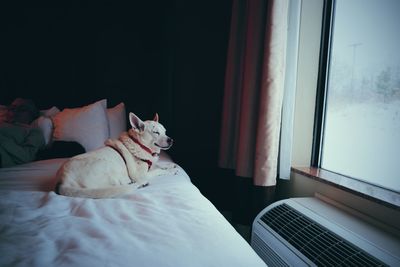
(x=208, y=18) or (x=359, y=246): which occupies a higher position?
(x=208, y=18)

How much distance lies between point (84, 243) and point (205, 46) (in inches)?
79.2

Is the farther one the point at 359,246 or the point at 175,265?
the point at 359,246

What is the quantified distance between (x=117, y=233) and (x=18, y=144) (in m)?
1.46

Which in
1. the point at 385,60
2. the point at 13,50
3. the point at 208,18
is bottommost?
the point at 385,60

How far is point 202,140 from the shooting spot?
7.49 feet

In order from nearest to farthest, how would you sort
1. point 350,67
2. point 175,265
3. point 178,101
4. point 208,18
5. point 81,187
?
point 175,265 → point 81,187 → point 350,67 → point 208,18 → point 178,101

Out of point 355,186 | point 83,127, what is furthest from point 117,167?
point 355,186

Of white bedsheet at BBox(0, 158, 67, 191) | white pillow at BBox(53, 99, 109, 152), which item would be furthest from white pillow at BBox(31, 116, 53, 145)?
white bedsheet at BBox(0, 158, 67, 191)

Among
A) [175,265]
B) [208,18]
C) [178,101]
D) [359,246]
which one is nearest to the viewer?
[175,265]

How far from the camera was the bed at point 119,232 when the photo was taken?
550 millimetres

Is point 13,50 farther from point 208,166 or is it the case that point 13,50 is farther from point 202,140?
point 208,166

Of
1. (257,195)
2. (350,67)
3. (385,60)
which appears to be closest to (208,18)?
(350,67)

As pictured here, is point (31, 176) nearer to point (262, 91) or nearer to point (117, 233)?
point (117, 233)

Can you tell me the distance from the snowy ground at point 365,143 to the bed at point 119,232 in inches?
35.4
